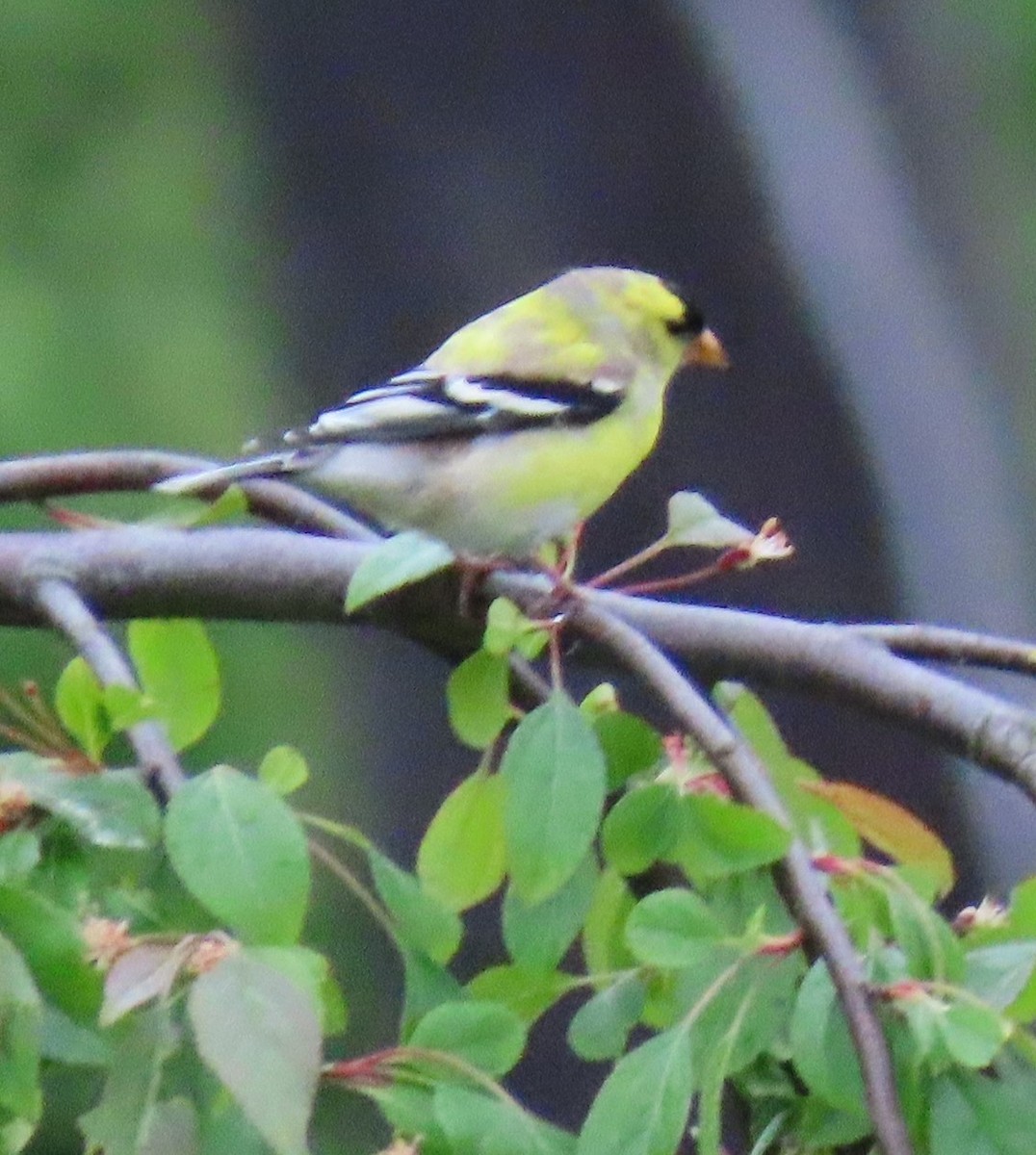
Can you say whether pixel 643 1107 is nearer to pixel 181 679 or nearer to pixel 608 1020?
pixel 608 1020

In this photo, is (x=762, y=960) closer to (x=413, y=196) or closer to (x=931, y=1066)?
(x=931, y=1066)

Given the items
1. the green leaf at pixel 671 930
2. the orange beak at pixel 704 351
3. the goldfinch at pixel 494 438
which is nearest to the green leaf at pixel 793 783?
the green leaf at pixel 671 930

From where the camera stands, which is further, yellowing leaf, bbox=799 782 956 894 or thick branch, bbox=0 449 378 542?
thick branch, bbox=0 449 378 542

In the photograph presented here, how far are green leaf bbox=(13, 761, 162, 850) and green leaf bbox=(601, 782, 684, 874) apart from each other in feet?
0.73

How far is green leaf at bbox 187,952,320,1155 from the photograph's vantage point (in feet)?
2.65

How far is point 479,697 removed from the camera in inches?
42.6

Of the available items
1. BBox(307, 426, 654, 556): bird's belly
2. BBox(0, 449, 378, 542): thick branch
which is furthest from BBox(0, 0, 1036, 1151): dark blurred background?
BBox(0, 449, 378, 542): thick branch

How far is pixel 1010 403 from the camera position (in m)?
3.65

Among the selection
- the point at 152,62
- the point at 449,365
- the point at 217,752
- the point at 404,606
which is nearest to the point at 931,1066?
the point at 404,606

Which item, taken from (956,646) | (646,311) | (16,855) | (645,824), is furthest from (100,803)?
(646,311)

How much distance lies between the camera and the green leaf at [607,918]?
1.13 m

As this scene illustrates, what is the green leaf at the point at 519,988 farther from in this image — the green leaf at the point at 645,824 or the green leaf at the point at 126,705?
the green leaf at the point at 126,705

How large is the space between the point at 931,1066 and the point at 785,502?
93.0 inches

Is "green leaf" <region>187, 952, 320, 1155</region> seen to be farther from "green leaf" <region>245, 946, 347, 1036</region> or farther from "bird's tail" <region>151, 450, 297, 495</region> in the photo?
"bird's tail" <region>151, 450, 297, 495</region>
